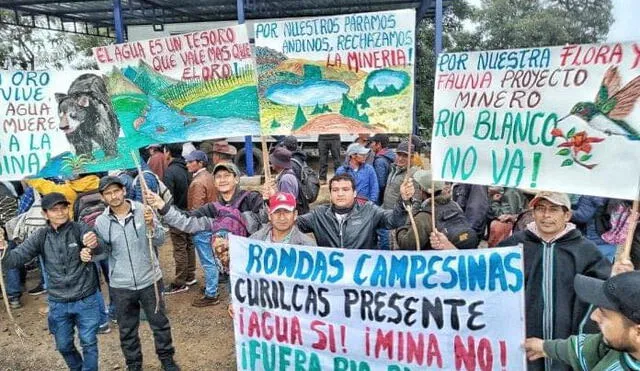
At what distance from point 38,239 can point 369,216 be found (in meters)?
2.63

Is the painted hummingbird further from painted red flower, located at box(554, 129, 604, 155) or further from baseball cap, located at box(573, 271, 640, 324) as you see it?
baseball cap, located at box(573, 271, 640, 324)

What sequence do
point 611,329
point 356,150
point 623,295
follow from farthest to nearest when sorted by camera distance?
point 356,150
point 611,329
point 623,295

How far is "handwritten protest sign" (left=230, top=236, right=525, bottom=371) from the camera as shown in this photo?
112 inches

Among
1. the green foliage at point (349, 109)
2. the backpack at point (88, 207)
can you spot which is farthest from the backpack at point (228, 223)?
the backpack at point (88, 207)

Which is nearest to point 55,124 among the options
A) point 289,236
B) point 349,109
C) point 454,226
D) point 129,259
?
point 129,259

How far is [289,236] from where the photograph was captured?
12.1ft

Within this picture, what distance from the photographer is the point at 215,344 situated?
521 cm

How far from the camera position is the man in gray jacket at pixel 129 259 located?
417cm

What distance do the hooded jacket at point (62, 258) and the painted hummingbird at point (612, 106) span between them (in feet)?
11.7

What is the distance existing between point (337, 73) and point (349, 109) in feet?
0.97

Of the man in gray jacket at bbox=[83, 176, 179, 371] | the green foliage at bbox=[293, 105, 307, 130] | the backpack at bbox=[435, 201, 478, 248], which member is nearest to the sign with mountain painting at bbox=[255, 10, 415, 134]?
the green foliage at bbox=[293, 105, 307, 130]

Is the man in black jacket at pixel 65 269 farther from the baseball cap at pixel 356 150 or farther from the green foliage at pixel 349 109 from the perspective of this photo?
the baseball cap at pixel 356 150

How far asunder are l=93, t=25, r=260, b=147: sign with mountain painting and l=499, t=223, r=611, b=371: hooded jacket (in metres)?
2.12

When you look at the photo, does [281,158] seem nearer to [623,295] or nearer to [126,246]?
[126,246]
